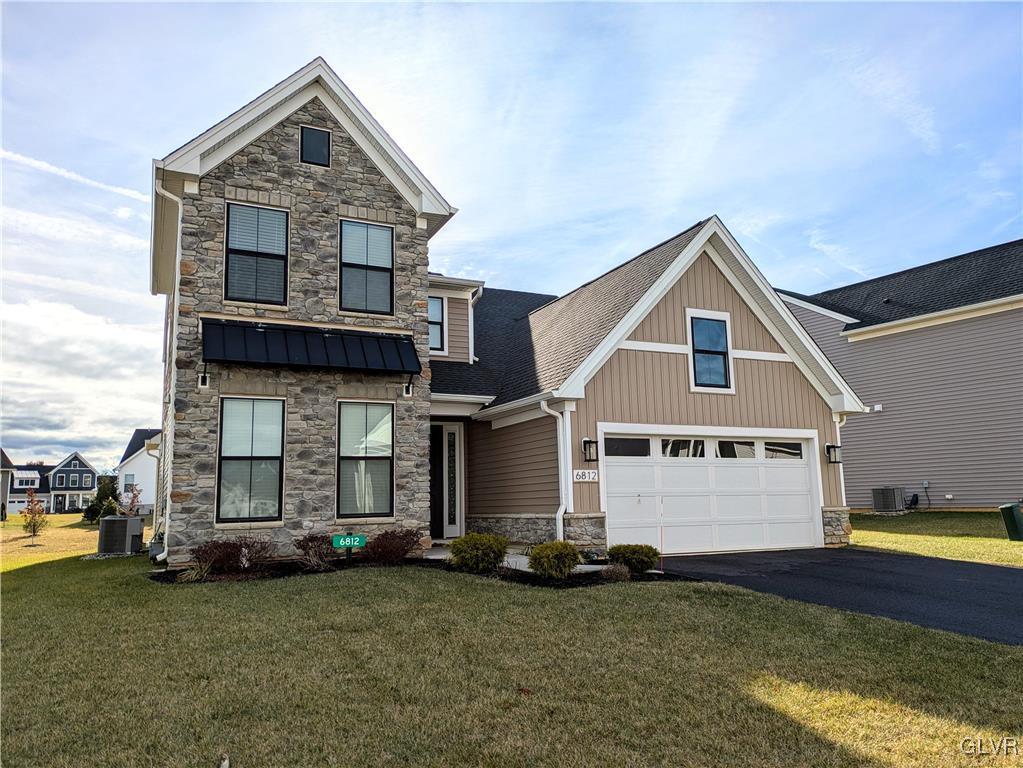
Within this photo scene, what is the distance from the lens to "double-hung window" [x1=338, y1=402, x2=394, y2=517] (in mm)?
12359

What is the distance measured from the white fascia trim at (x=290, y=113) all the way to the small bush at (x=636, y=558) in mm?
7146

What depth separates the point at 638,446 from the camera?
13.6 metres

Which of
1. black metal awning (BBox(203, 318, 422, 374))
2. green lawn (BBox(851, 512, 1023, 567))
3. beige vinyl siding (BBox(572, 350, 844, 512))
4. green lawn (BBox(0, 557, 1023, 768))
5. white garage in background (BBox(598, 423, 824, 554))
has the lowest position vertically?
green lawn (BBox(0, 557, 1023, 768))

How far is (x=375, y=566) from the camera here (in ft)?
36.6

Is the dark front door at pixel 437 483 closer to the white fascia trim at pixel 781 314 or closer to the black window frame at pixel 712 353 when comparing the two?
the black window frame at pixel 712 353

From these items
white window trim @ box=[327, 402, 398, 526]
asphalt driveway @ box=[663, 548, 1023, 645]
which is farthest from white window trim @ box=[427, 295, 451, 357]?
asphalt driveway @ box=[663, 548, 1023, 645]

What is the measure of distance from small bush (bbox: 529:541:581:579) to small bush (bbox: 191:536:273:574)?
425cm

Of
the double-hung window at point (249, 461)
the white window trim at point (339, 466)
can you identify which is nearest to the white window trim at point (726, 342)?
the white window trim at point (339, 466)

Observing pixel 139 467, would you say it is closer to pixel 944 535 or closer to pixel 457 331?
pixel 457 331

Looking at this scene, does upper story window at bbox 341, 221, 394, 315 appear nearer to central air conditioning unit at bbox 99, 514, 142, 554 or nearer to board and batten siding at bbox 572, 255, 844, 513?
board and batten siding at bbox 572, 255, 844, 513

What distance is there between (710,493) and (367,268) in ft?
25.8

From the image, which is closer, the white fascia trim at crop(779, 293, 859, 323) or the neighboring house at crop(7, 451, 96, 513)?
the white fascia trim at crop(779, 293, 859, 323)

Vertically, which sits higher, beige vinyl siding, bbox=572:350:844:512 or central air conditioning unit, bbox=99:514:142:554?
beige vinyl siding, bbox=572:350:844:512

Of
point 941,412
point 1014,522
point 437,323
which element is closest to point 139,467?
point 437,323
